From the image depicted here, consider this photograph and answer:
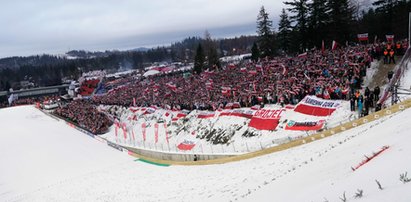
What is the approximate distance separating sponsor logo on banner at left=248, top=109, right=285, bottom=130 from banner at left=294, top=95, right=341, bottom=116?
1880 millimetres

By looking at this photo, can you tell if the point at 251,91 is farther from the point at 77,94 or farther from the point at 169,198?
the point at 77,94

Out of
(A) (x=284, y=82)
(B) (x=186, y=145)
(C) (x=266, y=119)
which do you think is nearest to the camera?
(C) (x=266, y=119)

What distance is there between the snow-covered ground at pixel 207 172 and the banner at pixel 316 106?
597 cm

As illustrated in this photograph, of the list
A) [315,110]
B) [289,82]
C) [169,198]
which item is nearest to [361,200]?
[169,198]

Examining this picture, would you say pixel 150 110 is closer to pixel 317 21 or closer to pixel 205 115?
pixel 205 115

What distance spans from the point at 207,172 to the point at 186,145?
10.8 m

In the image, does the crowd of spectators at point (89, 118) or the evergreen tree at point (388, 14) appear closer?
the evergreen tree at point (388, 14)

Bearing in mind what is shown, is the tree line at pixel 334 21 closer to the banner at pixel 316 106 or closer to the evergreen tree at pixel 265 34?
the evergreen tree at pixel 265 34

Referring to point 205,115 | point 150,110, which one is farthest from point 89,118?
point 205,115

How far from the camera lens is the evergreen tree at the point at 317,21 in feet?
158

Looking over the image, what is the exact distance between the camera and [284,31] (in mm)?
59344

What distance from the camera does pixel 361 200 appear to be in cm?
612

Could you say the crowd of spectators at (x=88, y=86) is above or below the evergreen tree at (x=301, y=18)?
below

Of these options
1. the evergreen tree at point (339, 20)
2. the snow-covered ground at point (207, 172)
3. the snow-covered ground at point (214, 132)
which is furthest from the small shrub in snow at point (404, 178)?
the evergreen tree at point (339, 20)
